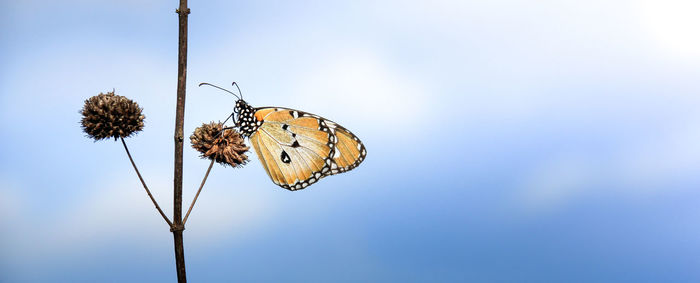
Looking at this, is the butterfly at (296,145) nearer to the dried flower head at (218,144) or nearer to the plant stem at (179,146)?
the dried flower head at (218,144)

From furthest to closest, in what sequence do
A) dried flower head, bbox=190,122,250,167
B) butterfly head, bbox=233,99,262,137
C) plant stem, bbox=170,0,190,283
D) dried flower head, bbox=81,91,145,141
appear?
butterfly head, bbox=233,99,262,137
dried flower head, bbox=190,122,250,167
dried flower head, bbox=81,91,145,141
plant stem, bbox=170,0,190,283

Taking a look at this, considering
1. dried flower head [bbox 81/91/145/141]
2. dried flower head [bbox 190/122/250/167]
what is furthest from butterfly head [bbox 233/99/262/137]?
dried flower head [bbox 81/91/145/141]

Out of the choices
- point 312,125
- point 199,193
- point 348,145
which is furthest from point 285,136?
point 199,193

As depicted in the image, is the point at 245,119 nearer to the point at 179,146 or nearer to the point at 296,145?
the point at 296,145

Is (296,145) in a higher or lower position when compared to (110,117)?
higher

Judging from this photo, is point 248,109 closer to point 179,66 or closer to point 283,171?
point 283,171

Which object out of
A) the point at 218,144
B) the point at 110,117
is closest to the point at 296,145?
the point at 218,144

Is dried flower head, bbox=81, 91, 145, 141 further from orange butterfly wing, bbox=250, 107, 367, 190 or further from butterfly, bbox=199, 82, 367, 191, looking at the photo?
orange butterfly wing, bbox=250, 107, 367, 190

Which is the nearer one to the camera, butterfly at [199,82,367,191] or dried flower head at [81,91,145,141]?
dried flower head at [81,91,145,141]

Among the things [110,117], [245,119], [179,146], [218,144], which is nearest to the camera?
[179,146]
